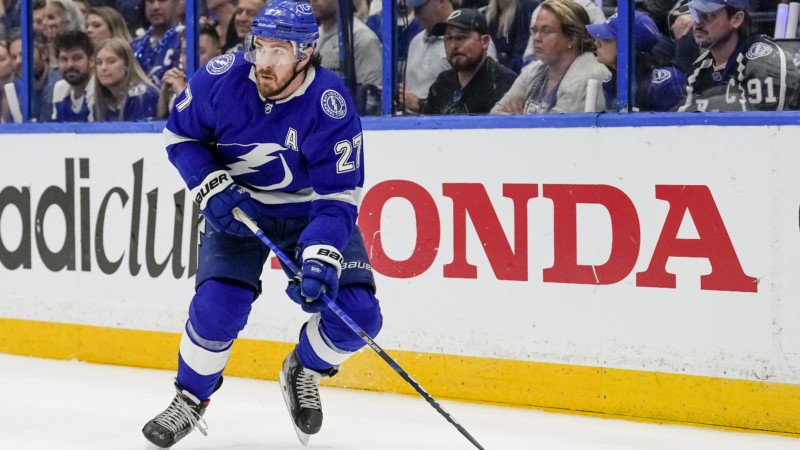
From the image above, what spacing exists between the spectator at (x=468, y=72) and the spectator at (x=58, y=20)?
1744 mm

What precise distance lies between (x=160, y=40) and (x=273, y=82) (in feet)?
6.31

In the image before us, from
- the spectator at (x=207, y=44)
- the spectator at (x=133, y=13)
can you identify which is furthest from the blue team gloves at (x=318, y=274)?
the spectator at (x=133, y=13)

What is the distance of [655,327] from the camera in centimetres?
380

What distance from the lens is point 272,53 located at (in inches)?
125

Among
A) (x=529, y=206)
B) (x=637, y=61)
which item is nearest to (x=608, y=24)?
(x=637, y=61)

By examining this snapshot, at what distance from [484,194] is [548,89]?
16.6 inches

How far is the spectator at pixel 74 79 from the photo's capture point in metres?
5.18

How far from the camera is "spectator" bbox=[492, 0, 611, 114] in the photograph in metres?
4.04

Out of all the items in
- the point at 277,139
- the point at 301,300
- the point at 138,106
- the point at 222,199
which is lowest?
the point at 301,300

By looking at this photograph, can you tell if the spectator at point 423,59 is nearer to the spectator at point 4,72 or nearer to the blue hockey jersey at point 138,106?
the blue hockey jersey at point 138,106

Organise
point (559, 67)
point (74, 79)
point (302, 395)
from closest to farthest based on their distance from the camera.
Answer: point (302, 395), point (559, 67), point (74, 79)

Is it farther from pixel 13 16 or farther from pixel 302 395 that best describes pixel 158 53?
pixel 302 395

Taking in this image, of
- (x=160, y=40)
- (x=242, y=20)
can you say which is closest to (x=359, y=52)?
(x=242, y=20)

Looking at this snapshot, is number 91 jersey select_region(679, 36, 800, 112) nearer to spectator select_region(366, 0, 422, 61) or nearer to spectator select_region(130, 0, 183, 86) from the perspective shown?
spectator select_region(366, 0, 422, 61)
